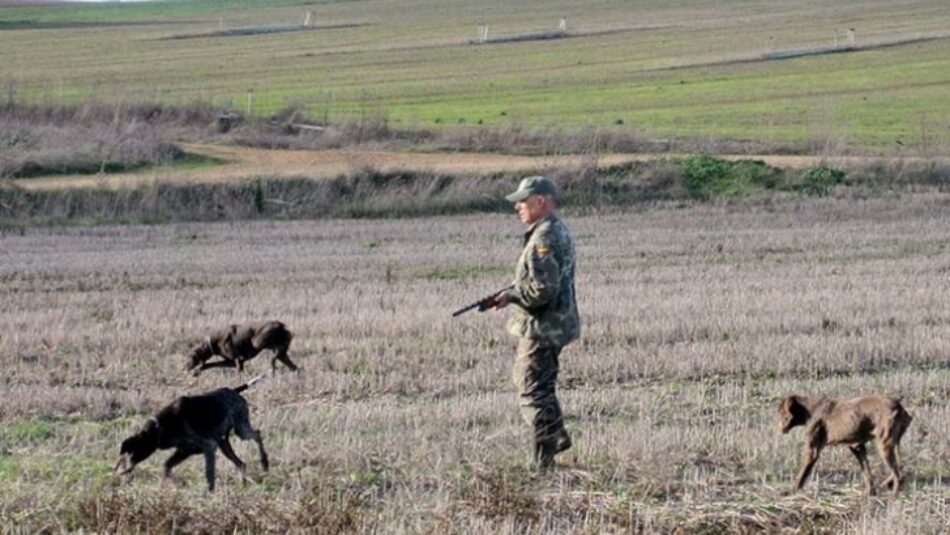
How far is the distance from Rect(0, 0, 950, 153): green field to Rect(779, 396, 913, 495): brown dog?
30.5 meters

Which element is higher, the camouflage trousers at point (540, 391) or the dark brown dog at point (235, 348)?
the camouflage trousers at point (540, 391)

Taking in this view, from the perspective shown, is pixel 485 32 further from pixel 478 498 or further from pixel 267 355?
pixel 478 498

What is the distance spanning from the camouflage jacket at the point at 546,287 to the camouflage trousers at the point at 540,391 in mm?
109

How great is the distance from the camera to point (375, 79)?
65.0 meters

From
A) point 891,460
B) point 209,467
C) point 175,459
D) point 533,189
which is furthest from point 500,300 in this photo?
point 891,460

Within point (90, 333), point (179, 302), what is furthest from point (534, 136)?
point (90, 333)

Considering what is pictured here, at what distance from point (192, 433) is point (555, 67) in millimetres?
60156

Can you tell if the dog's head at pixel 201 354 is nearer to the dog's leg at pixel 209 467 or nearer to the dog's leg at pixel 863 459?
the dog's leg at pixel 209 467

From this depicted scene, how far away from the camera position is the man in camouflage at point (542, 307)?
10.1 metres

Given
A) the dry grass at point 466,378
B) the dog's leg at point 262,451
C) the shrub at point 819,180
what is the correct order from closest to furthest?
1. the dry grass at point 466,378
2. the dog's leg at point 262,451
3. the shrub at point 819,180

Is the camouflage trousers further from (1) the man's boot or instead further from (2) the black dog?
(2) the black dog

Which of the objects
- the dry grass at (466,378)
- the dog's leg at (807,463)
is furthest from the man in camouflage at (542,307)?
the dog's leg at (807,463)

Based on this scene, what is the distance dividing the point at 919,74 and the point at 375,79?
67.5 ft

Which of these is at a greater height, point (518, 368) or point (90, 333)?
point (518, 368)
